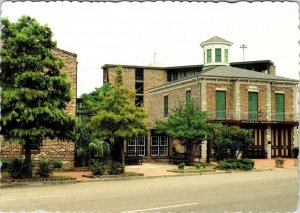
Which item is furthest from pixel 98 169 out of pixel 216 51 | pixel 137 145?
pixel 216 51

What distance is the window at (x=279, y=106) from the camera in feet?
124

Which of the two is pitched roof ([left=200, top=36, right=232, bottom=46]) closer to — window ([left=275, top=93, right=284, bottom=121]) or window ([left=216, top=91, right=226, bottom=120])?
window ([left=275, top=93, right=284, bottom=121])

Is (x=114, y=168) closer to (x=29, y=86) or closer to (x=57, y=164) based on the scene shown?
(x=57, y=164)

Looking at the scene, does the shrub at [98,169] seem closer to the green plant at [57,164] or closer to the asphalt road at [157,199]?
the green plant at [57,164]

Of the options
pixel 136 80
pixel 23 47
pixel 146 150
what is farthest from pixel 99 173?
pixel 136 80

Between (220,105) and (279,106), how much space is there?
5.57 m

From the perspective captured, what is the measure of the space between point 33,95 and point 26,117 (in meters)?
0.88

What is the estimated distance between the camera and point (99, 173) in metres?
20.9

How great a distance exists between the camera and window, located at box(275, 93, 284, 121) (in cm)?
3778

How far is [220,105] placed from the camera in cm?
3584

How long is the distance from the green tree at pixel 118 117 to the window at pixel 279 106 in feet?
62.1

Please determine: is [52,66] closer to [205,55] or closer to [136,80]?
[205,55]

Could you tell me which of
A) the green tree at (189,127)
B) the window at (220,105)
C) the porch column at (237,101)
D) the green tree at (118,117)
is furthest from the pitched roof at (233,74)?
the green tree at (118,117)

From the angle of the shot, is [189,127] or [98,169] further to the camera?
[189,127]
